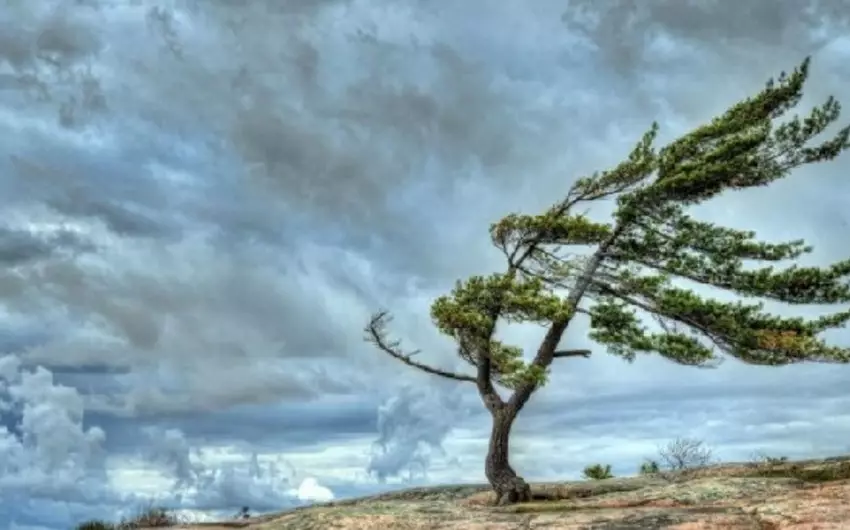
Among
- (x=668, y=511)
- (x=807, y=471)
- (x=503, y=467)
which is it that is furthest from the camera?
(x=503, y=467)

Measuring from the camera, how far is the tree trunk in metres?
24.5

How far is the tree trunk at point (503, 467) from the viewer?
24531mm

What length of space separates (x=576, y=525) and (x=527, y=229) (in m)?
12.3

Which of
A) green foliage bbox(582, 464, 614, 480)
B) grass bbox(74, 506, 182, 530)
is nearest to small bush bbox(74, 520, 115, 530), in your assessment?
grass bbox(74, 506, 182, 530)

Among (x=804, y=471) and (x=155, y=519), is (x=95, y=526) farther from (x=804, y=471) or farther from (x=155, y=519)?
(x=804, y=471)

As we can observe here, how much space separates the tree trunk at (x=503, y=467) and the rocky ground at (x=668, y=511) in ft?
4.67

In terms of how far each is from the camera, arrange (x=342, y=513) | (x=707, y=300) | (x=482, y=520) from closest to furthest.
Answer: (x=482, y=520) < (x=342, y=513) < (x=707, y=300)

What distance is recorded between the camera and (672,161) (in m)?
26.6

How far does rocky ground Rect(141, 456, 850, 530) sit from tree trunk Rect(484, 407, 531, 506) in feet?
4.67

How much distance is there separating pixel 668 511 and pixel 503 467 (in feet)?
30.7

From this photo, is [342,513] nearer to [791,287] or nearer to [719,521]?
[719,521]

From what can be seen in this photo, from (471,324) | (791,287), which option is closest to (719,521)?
(471,324)

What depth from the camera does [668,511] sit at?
52.9 ft

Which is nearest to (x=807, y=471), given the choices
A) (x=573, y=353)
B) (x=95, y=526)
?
(x=573, y=353)
